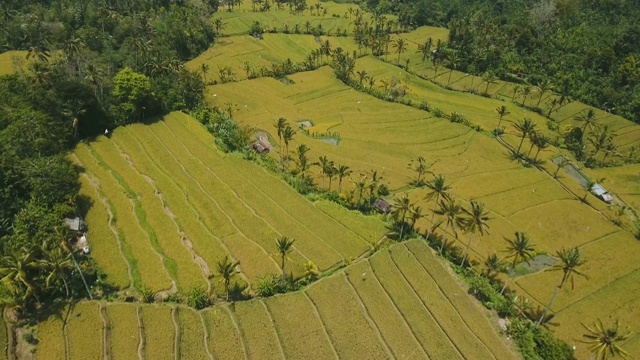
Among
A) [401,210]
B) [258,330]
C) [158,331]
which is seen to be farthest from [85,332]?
[401,210]

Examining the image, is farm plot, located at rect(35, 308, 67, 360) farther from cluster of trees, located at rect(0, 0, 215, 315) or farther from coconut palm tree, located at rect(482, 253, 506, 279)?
coconut palm tree, located at rect(482, 253, 506, 279)

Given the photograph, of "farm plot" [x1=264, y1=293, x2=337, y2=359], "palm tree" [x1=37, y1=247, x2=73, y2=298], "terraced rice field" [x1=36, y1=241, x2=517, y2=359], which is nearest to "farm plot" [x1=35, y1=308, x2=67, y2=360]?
"terraced rice field" [x1=36, y1=241, x2=517, y2=359]

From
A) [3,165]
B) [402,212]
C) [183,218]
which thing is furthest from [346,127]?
[3,165]

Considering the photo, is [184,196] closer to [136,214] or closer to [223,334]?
[136,214]

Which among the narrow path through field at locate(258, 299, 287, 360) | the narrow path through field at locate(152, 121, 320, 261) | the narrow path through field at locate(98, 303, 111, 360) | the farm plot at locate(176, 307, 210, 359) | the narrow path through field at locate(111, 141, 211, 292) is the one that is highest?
the narrow path through field at locate(98, 303, 111, 360)

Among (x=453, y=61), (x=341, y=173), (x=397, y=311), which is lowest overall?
(x=397, y=311)

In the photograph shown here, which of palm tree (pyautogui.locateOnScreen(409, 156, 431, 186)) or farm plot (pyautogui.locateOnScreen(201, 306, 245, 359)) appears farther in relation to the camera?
palm tree (pyautogui.locateOnScreen(409, 156, 431, 186))
